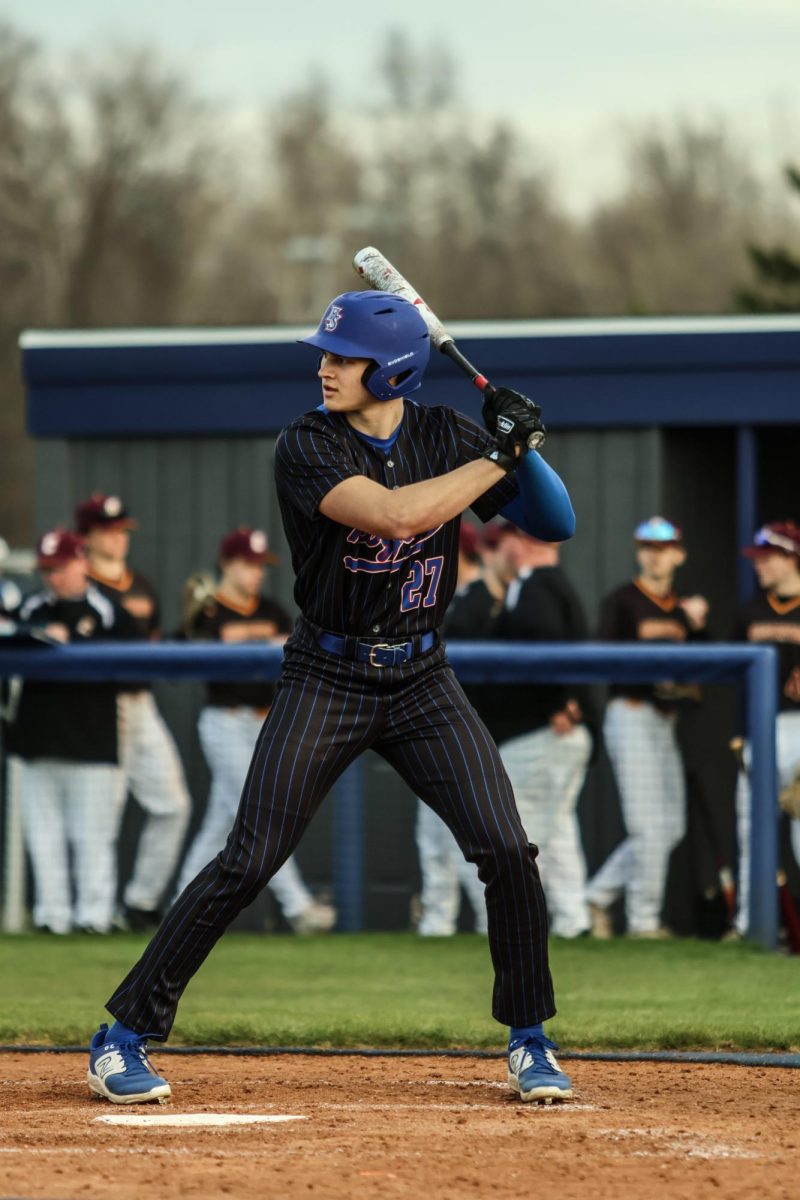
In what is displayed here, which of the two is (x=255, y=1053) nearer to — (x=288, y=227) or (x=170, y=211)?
(x=170, y=211)

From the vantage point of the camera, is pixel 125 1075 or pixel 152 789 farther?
pixel 152 789

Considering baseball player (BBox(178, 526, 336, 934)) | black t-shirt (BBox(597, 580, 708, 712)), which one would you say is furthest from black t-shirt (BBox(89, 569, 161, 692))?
black t-shirt (BBox(597, 580, 708, 712))

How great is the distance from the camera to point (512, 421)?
4418mm

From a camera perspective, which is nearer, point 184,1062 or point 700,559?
point 184,1062

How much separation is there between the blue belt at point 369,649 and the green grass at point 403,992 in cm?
163

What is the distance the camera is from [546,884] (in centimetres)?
807

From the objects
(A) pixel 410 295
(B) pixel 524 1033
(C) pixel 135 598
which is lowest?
(B) pixel 524 1033

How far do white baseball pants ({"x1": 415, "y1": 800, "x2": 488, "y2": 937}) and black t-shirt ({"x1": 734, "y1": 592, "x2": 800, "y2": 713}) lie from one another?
155cm

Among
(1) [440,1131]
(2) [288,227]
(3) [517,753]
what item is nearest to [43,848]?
(3) [517,753]

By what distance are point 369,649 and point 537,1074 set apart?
3.50 feet

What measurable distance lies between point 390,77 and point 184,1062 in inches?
1762

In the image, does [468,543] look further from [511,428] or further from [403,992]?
[511,428]

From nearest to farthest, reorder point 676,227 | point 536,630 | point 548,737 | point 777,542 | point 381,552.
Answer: point 381,552 < point 548,737 < point 536,630 < point 777,542 < point 676,227

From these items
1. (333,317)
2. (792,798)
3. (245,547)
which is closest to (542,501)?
(333,317)
